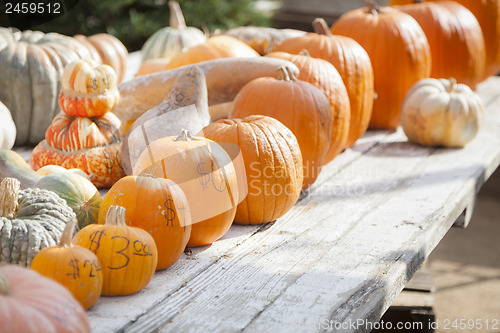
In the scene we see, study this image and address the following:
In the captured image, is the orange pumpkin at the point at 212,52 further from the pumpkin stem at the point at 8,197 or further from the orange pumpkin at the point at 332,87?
the pumpkin stem at the point at 8,197

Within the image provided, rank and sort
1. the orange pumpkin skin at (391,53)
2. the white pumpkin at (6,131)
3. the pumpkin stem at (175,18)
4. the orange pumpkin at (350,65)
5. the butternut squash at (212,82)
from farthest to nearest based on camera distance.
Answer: the pumpkin stem at (175,18)
the orange pumpkin skin at (391,53)
the orange pumpkin at (350,65)
the butternut squash at (212,82)
the white pumpkin at (6,131)

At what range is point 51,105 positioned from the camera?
95.1 inches

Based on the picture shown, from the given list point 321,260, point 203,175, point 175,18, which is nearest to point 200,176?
point 203,175

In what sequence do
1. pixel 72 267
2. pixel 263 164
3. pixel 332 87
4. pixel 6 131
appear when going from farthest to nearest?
pixel 332 87
pixel 6 131
pixel 263 164
pixel 72 267

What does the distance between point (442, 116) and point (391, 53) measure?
42cm

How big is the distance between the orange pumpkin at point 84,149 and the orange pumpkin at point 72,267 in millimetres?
698

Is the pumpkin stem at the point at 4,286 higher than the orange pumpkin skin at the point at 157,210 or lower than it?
higher

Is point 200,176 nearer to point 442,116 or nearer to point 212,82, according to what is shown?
point 212,82

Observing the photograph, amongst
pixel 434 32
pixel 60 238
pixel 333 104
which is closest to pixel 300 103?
pixel 333 104

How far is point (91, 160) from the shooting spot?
1.91 m

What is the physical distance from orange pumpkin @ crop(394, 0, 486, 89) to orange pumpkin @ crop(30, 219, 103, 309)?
244 centimetres

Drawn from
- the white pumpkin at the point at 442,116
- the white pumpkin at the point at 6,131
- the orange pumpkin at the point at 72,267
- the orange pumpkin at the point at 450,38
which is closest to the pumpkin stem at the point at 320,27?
the white pumpkin at the point at 442,116

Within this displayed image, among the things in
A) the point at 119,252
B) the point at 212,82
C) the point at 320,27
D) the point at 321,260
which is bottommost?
the point at 321,260

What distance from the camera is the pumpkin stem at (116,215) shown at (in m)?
1.33
